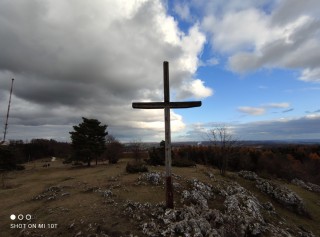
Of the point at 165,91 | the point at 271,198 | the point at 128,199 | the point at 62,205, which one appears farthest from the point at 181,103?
the point at 271,198

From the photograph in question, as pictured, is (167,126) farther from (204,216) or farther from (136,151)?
(136,151)

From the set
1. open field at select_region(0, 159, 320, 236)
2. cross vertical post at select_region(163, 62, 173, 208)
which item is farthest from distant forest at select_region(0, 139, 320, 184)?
cross vertical post at select_region(163, 62, 173, 208)

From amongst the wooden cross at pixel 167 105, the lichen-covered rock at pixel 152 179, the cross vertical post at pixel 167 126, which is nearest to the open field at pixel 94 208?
the lichen-covered rock at pixel 152 179

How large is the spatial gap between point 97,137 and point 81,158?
419cm

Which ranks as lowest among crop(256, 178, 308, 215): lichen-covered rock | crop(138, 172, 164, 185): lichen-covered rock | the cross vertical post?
crop(256, 178, 308, 215): lichen-covered rock

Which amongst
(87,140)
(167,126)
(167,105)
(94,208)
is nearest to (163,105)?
(167,105)

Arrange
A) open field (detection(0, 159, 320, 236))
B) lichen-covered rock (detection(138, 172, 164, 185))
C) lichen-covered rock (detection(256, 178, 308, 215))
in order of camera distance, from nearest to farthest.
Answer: open field (detection(0, 159, 320, 236))
lichen-covered rock (detection(138, 172, 164, 185))
lichen-covered rock (detection(256, 178, 308, 215))

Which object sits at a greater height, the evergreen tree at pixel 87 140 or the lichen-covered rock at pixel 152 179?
the evergreen tree at pixel 87 140

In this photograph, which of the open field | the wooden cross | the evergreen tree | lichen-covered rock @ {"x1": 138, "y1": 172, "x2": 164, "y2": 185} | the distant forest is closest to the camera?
the open field

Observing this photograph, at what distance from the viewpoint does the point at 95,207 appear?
48.2ft

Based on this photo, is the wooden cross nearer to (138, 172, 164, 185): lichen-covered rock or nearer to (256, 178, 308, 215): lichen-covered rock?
(138, 172, 164, 185): lichen-covered rock

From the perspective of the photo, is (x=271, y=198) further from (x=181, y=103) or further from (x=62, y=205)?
(x=62, y=205)

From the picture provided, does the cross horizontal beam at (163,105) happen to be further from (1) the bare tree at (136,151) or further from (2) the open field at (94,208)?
(1) the bare tree at (136,151)

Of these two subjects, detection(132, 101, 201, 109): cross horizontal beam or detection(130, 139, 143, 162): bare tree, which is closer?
detection(132, 101, 201, 109): cross horizontal beam
